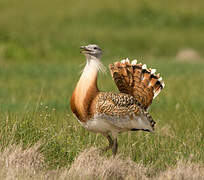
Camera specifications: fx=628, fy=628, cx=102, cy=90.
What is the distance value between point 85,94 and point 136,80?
818 mm

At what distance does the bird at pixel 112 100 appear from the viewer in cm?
613

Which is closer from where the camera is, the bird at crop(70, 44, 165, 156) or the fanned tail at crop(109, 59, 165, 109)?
the bird at crop(70, 44, 165, 156)

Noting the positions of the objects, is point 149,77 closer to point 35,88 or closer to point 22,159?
point 22,159

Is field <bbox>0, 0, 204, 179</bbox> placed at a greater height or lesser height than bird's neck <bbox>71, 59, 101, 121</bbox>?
lesser

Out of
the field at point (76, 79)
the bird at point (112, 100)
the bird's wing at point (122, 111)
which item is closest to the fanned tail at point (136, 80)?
the bird at point (112, 100)

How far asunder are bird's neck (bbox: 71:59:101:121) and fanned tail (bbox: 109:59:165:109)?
0.48 m

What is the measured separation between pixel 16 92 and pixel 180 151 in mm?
6323

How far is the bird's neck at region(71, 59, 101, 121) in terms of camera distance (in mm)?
6117

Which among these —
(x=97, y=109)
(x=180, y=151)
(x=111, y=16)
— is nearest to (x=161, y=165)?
(x=180, y=151)

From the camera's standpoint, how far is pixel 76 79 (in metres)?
14.1

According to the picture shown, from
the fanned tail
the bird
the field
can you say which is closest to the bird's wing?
the bird

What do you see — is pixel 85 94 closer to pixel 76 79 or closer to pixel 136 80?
pixel 136 80

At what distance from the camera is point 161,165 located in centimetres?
641

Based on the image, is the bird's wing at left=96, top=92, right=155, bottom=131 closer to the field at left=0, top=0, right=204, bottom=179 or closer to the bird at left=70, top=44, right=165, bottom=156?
the bird at left=70, top=44, right=165, bottom=156
